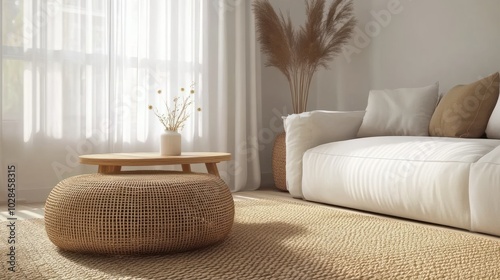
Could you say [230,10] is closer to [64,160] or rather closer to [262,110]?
[262,110]

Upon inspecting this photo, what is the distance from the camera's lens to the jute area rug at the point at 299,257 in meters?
1.52

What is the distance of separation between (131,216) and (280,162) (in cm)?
238

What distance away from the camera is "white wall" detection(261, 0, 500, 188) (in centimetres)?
339

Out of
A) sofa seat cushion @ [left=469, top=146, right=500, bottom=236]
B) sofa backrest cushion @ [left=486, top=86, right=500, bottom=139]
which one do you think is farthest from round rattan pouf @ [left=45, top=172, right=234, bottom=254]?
sofa backrest cushion @ [left=486, top=86, right=500, bottom=139]

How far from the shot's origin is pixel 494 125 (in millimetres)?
2773

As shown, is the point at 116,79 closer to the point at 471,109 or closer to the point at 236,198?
the point at 236,198

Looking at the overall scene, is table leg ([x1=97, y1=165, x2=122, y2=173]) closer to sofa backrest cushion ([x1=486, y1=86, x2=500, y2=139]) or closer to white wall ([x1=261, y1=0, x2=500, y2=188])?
sofa backrest cushion ([x1=486, y1=86, x2=500, y2=139])

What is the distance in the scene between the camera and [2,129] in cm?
327

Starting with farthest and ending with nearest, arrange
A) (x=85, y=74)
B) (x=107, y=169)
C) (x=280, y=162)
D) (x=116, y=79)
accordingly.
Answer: (x=280, y=162)
(x=116, y=79)
(x=85, y=74)
(x=107, y=169)

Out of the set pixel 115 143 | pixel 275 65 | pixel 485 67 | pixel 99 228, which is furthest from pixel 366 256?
pixel 275 65

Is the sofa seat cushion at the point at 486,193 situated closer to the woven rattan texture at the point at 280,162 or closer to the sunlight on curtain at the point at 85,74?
the woven rattan texture at the point at 280,162

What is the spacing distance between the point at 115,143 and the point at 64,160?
0.36 m

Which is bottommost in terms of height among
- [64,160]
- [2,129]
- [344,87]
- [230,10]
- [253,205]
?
[253,205]

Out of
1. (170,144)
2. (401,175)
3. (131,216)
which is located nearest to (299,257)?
(131,216)
